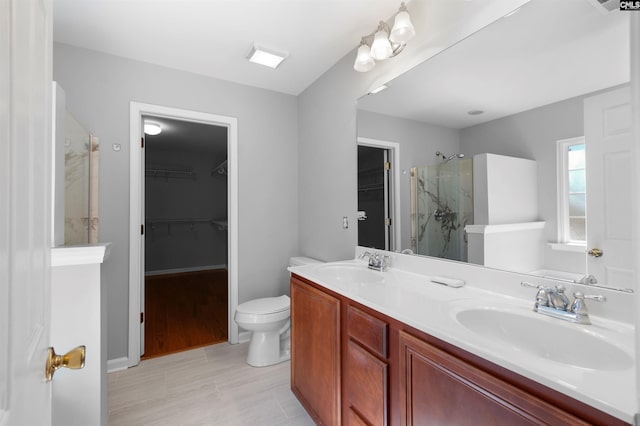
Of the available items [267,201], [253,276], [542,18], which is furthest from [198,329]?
[542,18]

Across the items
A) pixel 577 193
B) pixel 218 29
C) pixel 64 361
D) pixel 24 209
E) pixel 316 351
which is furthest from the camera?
pixel 218 29

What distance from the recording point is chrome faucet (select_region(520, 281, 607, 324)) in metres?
0.94

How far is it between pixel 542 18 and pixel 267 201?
7.75 feet

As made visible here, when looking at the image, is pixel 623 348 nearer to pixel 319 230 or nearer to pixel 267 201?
pixel 319 230

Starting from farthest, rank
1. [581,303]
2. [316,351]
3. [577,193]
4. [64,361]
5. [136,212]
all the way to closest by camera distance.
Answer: [136,212] < [316,351] < [577,193] < [581,303] < [64,361]

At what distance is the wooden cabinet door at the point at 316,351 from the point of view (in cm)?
142

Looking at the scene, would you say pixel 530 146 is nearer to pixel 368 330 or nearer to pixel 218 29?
pixel 368 330

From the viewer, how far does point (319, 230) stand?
8.84 feet

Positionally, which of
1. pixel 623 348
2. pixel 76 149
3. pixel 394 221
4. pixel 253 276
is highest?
pixel 76 149

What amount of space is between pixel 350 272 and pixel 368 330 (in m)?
0.73

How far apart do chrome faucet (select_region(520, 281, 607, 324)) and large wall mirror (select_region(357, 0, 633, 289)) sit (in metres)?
0.10

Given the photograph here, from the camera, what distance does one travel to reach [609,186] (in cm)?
98

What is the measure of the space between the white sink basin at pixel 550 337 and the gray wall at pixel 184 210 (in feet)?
17.5

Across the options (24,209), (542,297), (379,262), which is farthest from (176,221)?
(542,297)
